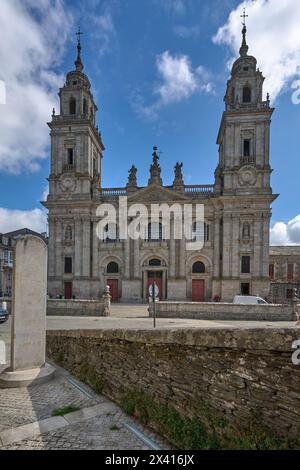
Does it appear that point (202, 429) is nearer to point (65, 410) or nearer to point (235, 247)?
point (65, 410)

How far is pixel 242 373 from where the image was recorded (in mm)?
3623

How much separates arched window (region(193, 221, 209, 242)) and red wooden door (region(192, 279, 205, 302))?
450cm

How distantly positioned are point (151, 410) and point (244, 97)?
1253 inches

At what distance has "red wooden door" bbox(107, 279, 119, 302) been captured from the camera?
2795cm

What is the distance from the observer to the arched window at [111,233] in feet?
93.9

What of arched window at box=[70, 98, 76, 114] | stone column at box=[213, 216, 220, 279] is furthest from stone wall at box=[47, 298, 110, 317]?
arched window at box=[70, 98, 76, 114]

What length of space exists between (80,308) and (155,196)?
14.9 metres

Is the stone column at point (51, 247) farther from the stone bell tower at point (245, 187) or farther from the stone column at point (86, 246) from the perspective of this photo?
the stone bell tower at point (245, 187)

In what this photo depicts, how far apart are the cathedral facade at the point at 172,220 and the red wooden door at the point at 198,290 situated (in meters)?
0.11

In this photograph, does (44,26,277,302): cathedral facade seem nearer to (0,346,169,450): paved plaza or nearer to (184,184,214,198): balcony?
(184,184,214,198): balcony

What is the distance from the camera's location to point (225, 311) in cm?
1619

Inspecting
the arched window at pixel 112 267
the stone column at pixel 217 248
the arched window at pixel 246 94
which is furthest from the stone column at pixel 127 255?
the arched window at pixel 246 94
